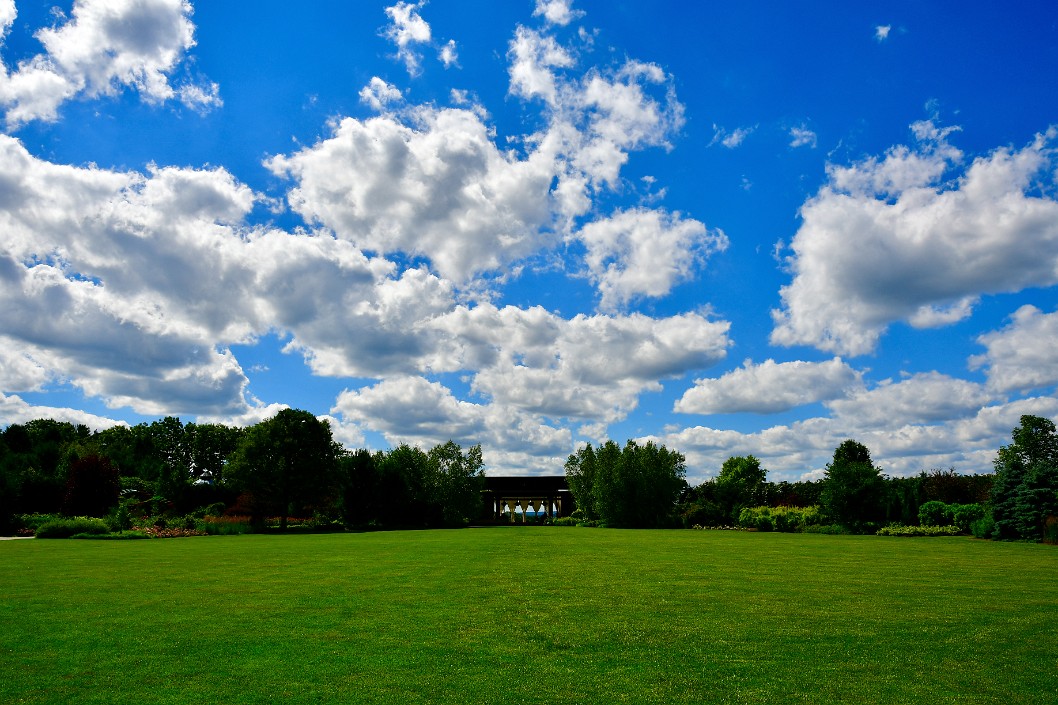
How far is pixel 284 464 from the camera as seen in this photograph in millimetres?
55094

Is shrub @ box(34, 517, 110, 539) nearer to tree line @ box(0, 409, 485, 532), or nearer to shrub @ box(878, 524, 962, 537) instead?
tree line @ box(0, 409, 485, 532)

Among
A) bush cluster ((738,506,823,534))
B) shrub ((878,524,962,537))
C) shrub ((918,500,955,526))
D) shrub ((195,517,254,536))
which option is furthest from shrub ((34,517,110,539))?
shrub ((918,500,955,526))

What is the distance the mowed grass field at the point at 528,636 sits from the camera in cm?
716

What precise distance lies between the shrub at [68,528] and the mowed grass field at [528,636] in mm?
24023

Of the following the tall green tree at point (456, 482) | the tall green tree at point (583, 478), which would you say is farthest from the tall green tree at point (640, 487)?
the tall green tree at point (456, 482)

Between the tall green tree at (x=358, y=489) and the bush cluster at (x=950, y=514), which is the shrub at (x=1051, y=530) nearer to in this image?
the bush cluster at (x=950, y=514)

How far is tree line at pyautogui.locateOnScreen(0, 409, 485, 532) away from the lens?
50469 mm

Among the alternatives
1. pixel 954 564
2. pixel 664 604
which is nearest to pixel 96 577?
pixel 664 604

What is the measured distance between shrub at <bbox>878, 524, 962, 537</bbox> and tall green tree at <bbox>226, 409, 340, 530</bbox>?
43.4 m

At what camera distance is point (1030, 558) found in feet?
76.1

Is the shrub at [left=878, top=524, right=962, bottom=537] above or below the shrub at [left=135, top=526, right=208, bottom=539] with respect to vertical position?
above

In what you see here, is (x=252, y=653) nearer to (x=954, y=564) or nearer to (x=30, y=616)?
(x=30, y=616)

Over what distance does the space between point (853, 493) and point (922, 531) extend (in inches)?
193

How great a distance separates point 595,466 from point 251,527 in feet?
110
